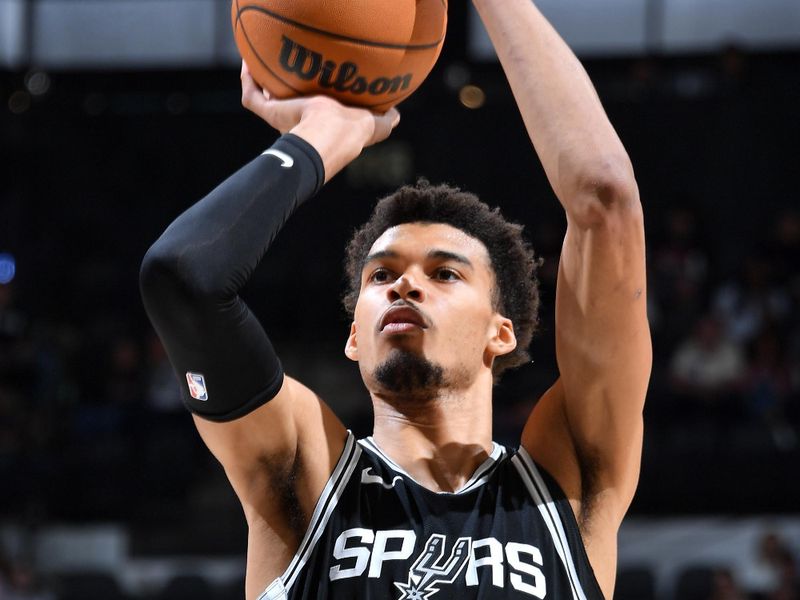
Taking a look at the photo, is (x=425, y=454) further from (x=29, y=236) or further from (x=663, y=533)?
(x=29, y=236)

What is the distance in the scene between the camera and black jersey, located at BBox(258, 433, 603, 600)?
2457 mm

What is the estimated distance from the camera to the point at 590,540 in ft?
8.82

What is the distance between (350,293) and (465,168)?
803cm

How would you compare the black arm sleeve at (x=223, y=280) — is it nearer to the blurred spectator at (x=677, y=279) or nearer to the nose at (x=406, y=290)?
the nose at (x=406, y=290)

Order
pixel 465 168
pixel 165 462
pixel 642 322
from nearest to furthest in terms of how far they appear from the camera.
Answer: pixel 642 322
pixel 165 462
pixel 465 168

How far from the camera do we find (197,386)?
227 centimetres

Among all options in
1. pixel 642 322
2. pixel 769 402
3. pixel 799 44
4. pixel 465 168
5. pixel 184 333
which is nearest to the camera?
pixel 184 333

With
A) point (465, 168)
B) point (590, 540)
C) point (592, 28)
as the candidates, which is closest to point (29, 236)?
point (465, 168)

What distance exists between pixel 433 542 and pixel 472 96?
28.6 ft

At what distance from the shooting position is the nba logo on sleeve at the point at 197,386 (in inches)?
88.7

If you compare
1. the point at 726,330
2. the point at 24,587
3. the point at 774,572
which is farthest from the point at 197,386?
the point at 726,330

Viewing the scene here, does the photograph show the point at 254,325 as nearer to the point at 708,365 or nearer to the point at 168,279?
the point at 168,279

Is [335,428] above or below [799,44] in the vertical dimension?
below

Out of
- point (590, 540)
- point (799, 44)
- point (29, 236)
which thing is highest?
point (799, 44)
